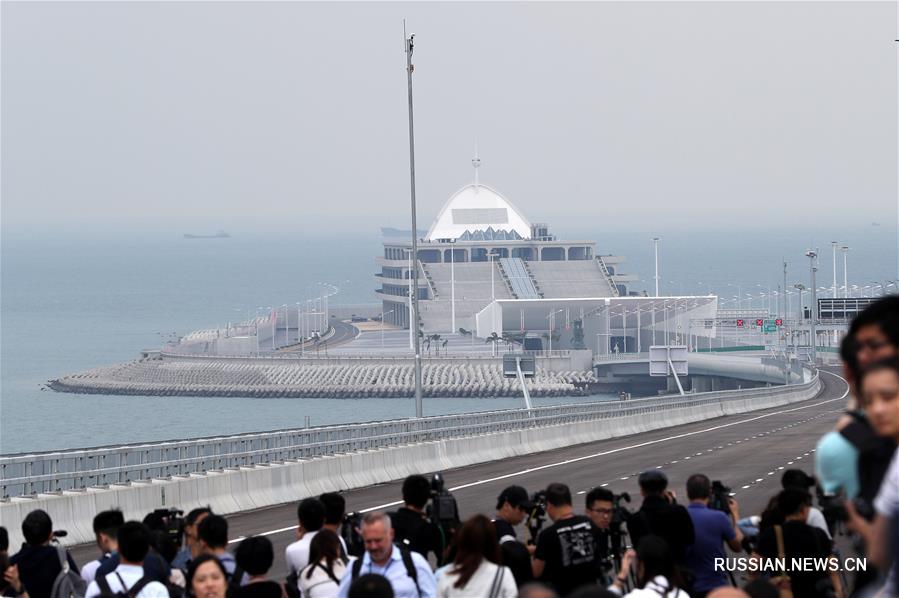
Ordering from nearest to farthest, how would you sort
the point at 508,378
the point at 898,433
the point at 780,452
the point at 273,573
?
the point at 898,433 → the point at 273,573 → the point at 780,452 → the point at 508,378

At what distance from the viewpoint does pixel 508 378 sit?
142125 mm

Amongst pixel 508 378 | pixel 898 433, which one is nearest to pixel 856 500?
pixel 898 433

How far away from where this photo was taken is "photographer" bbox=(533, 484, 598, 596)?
10.6 metres

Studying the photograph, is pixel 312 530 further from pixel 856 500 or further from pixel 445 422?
pixel 445 422

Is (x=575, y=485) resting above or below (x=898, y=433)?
below

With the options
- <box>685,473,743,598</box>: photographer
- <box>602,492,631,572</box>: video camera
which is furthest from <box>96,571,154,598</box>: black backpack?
<box>685,473,743,598</box>: photographer

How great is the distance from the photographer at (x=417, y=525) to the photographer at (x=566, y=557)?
1.01 meters

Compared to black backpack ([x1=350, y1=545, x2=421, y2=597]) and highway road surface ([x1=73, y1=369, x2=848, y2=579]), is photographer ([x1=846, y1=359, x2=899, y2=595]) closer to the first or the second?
black backpack ([x1=350, y1=545, x2=421, y2=597])

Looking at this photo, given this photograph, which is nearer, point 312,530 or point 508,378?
point 312,530

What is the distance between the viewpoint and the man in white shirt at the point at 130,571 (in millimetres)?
10367

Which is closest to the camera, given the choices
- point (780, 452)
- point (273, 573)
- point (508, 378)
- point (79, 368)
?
point (273, 573)

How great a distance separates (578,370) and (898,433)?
14501cm

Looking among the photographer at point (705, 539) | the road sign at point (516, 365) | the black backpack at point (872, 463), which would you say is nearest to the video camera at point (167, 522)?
the photographer at point (705, 539)

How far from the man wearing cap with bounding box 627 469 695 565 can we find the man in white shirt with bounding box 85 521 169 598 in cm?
314
